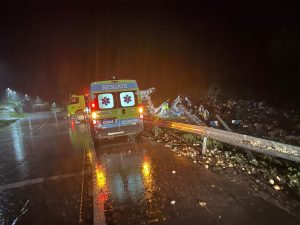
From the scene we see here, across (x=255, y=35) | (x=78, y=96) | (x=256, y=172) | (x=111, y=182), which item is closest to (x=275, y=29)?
(x=255, y=35)

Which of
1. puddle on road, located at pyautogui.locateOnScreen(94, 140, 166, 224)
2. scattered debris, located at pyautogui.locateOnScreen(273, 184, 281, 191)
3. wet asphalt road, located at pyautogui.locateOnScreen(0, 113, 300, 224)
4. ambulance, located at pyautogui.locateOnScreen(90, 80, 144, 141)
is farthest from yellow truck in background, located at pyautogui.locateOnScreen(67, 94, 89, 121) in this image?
scattered debris, located at pyautogui.locateOnScreen(273, 184, 281, 191)

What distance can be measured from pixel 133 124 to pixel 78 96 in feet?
45.2

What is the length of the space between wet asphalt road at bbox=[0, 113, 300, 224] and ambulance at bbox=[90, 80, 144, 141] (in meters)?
1.79

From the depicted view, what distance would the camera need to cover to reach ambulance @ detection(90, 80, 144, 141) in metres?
10.5

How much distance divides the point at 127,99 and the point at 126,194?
19.0ft

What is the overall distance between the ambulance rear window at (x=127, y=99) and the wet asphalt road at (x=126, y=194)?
103 inches

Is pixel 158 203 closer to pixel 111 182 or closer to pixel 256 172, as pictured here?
pixel 111 182

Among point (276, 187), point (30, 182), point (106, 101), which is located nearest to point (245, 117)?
point (106, 101)

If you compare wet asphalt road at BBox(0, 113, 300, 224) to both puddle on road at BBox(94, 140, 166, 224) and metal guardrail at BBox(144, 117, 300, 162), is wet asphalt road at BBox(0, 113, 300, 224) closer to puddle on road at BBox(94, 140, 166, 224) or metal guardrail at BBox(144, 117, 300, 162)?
puddle on road at BBox(94, 140, 166, 224)

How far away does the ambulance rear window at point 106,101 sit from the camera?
34.3 ft

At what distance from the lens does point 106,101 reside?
1056cm

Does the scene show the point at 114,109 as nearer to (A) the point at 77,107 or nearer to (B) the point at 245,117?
(B) the point at 245,117

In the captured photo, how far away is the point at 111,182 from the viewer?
647 cm

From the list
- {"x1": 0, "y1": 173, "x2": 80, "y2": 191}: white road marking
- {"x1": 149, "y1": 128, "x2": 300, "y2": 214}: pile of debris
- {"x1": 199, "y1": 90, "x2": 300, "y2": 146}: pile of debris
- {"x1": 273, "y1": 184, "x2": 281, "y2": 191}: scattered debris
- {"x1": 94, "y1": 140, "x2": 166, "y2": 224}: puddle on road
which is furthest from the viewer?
{"x1": 199, "y1": 90, "x2": 300, "y2": 146}: pile of debris
